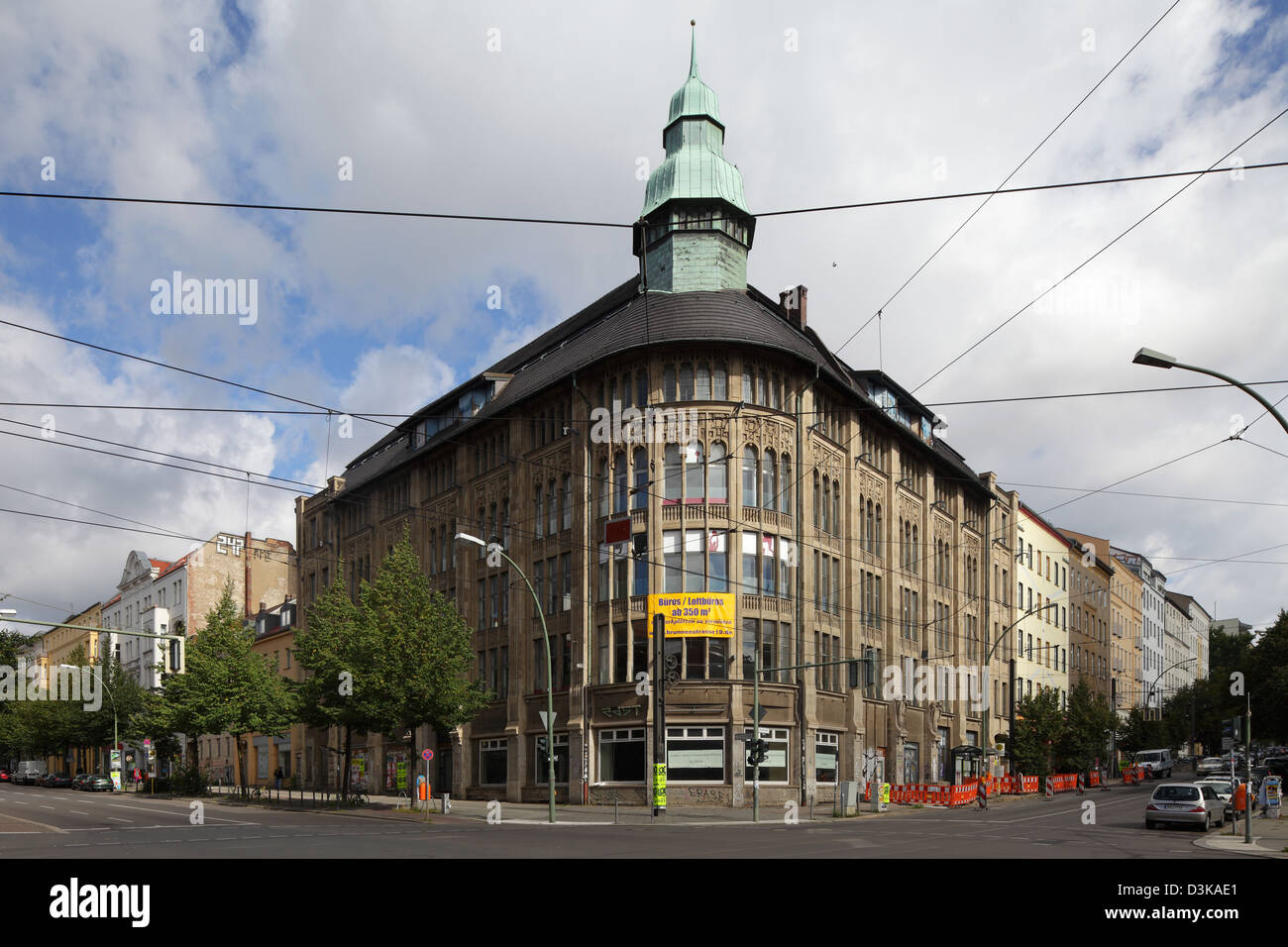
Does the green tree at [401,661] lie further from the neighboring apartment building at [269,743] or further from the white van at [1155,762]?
the white van at [1155,762]

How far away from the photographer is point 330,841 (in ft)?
78.3

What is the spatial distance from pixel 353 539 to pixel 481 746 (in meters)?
20.0

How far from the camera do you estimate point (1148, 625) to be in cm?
11419

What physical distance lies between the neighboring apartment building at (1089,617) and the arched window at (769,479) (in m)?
50.6

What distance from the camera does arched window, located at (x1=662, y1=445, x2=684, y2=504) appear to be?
43.2m

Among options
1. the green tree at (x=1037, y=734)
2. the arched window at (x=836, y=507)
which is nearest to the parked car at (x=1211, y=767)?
the green tree at (x=1037, y=734)

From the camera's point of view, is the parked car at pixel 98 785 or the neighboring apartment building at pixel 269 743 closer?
the parked car at pixel 98 785

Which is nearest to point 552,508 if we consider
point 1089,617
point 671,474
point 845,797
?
point 671,474

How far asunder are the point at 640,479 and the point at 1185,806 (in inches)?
860

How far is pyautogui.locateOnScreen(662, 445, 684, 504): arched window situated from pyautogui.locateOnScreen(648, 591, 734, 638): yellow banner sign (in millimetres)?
3845

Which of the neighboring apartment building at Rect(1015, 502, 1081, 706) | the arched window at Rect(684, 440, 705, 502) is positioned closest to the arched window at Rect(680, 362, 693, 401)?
the arched window at Rect(684, 440, 705, 502)

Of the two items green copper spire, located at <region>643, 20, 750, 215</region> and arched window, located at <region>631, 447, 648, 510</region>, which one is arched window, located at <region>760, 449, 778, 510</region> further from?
green copper spire, located at <region>643, 20, 750, 215</region>

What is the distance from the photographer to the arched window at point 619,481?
44281mm
